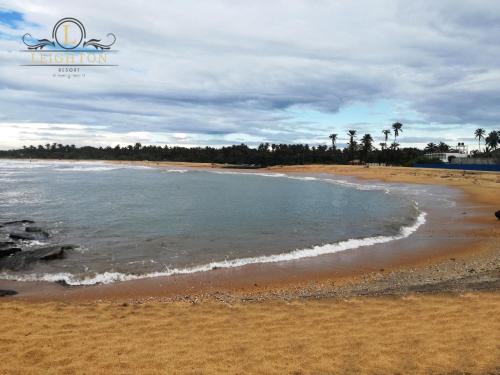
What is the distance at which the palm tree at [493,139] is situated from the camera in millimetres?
117312

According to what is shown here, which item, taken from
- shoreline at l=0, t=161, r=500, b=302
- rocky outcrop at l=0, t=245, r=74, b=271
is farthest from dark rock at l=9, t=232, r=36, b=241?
shoreline at l=0, t=161, r=500, b=302

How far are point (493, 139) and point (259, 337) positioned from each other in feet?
440

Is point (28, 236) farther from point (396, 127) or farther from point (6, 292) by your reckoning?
point (396, 127)

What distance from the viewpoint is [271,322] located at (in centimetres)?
823

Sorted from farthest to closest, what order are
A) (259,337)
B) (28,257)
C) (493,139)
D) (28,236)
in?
(493,139)
(28,236)
(28,257)
(259,337)

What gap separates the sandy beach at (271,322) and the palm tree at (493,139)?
124 meters

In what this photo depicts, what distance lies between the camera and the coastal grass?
6.02 meters

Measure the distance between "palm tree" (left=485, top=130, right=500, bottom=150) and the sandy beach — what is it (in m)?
124

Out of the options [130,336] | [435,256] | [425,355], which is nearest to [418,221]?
[435,256]

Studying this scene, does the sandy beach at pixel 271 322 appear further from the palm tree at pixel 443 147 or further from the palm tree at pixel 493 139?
the palm tree at pixel 443 147

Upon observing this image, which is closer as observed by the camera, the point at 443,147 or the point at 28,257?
the point at 28,257

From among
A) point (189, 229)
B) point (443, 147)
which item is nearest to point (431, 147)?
point (443, 147)

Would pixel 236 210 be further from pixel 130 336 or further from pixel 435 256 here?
pixel 130 336

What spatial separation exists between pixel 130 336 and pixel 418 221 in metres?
20.6
